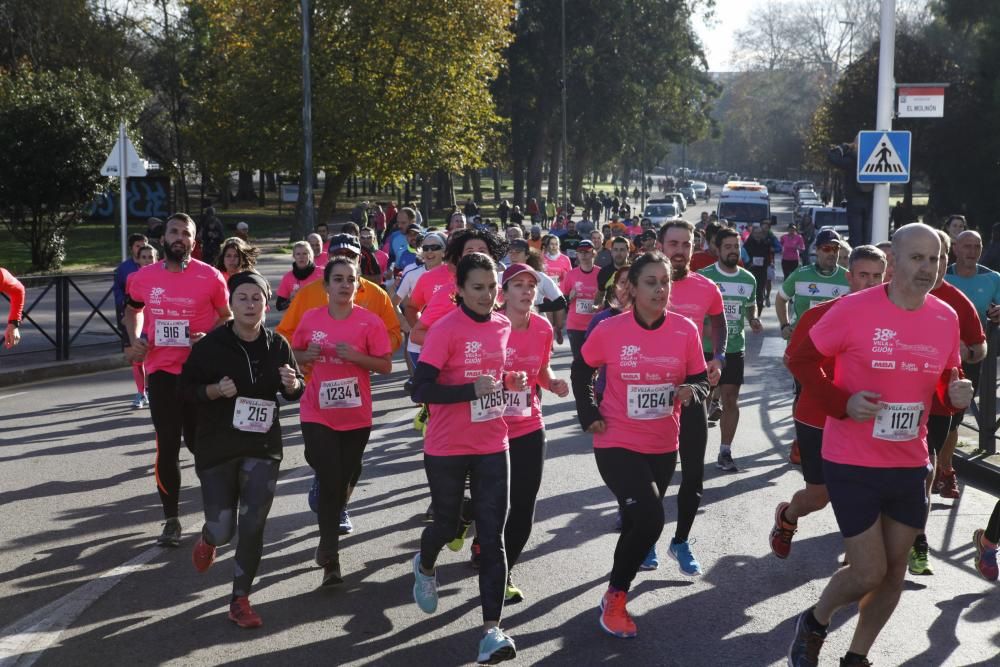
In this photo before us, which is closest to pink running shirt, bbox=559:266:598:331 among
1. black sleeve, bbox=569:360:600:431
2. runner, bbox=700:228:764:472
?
runner, bbox=700:228:764:472

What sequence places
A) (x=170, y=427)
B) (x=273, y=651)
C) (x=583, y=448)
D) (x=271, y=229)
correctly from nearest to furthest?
(x=273, y=651)
(x=170, y=427)
(x=583, y=448)
(x=271, y=229)

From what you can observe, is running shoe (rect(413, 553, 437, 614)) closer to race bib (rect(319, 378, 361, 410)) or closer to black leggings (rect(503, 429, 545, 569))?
black leggings (rect(503, 429, 545, 569))

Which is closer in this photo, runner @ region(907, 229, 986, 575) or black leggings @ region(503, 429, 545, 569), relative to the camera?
black leggings @ region(503, 429, 545, 569)

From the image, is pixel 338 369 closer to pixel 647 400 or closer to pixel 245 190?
pixel 647 400

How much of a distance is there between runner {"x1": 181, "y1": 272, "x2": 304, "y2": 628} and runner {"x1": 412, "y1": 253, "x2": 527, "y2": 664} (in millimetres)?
853

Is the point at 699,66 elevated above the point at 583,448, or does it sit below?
above

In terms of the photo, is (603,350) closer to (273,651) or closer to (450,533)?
(450,533)

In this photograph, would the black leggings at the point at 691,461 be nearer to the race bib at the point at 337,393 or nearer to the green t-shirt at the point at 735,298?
the race bib at the point at 337,393

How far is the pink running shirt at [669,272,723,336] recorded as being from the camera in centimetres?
808

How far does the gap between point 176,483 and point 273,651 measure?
2.21 m

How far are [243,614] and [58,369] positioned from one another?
11038 millimetres

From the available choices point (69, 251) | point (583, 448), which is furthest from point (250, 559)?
point (69, 251)

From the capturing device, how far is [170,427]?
741 centimetres

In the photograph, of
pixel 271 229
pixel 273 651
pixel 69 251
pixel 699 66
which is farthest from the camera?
pixel 699 66
